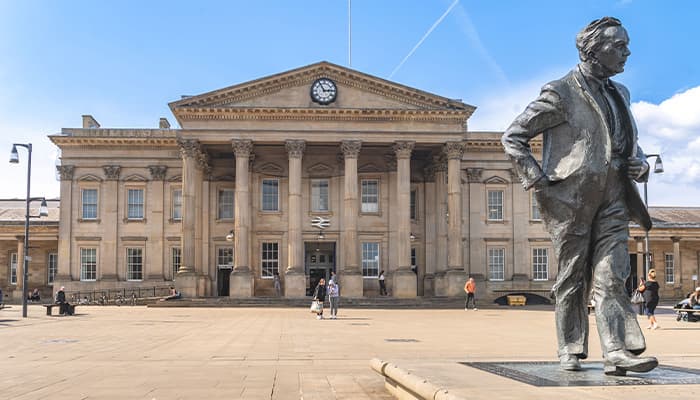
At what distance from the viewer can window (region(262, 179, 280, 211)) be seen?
51.3 meters

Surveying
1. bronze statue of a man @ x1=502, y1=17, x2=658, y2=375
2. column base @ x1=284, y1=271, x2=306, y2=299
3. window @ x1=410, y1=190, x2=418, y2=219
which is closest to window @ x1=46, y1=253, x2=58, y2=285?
column base @ x1=284, y1=271, x2=306, y2=299

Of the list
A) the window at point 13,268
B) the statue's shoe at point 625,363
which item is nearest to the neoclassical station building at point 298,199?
the window at point 13,268

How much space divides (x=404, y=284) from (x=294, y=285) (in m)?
6.68

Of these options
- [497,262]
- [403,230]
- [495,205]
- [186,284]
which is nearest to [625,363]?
[403,230]

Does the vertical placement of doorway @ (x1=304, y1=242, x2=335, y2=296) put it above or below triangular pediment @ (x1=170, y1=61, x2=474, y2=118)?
below

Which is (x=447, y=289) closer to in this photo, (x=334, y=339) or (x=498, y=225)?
(x=498, y=225)

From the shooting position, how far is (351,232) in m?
45.2


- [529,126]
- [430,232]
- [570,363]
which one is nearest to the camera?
[570,363]

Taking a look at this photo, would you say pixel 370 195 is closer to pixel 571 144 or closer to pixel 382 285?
pixel 382 285

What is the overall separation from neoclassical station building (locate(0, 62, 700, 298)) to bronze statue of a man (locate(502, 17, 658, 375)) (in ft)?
125

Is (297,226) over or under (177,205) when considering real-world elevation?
under

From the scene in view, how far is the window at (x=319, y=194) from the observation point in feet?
169

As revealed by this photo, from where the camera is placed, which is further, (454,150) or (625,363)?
(454,150)

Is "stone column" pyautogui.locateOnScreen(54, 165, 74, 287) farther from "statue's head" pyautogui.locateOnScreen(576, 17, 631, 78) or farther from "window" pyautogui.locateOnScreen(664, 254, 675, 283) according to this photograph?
"statue's head" pyautogui.locateOnScreen(576, 17, 631, 78)
